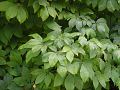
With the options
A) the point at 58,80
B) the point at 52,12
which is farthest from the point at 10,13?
the point at 58,80

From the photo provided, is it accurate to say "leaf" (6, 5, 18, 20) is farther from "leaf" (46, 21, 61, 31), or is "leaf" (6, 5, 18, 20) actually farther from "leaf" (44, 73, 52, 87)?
"leaf" (44, 73, 52, 87)

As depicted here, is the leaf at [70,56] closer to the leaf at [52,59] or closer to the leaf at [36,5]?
the leaf at [52,59]

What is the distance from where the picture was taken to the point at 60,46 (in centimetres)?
163

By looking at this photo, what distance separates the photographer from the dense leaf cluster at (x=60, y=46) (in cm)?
164

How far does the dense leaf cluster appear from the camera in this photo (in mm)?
1638

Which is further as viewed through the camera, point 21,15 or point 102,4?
point 102,4

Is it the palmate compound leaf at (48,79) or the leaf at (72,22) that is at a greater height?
the leaf at (72,22)

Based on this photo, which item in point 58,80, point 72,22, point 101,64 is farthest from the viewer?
point 72,22

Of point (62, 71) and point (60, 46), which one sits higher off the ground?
point (60, 46)

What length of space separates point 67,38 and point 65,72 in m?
0.24

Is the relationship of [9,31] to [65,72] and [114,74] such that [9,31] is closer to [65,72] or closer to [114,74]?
[65,72]

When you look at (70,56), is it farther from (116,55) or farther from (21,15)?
(21,15)

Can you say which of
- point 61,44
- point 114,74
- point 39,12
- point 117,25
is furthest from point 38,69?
point 117,25

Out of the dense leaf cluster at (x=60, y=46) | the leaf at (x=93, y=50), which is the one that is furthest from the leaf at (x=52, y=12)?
the leaf at (x=93, y=50)
